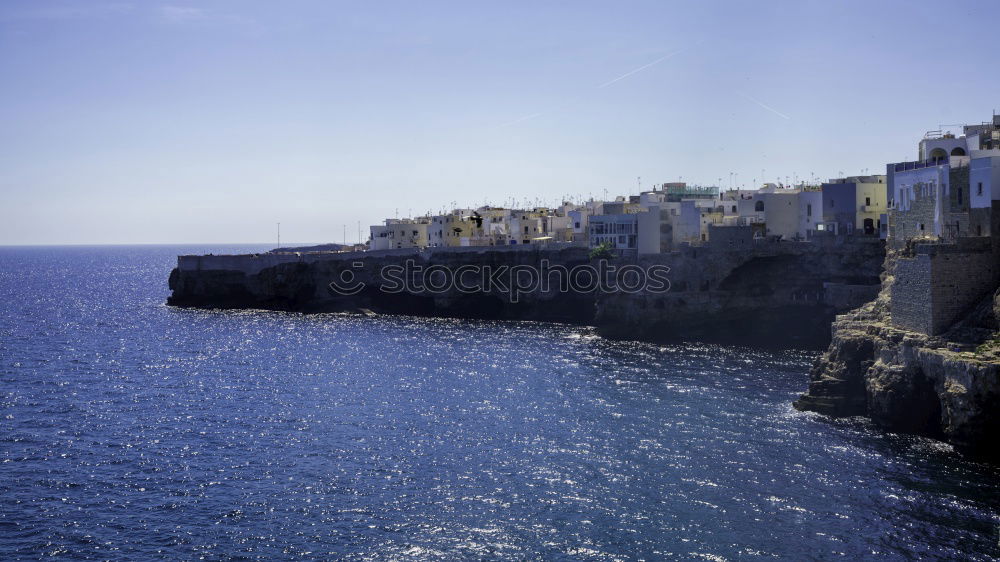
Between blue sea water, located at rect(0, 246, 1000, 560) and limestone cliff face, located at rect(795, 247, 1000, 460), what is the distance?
78.2 inches

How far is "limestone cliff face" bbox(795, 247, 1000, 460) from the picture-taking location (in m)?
49.2

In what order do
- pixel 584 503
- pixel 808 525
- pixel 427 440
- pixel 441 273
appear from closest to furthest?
pixel 808 525
pixel 584 503
pixel 427 440
pixel 441 273

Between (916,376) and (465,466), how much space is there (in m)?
28.9

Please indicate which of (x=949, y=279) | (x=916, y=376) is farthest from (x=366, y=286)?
(x=916, y=376)

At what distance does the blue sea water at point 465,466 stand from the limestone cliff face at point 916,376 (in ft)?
6.51

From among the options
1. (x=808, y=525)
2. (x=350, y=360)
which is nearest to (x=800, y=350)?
(x=350, y=360)

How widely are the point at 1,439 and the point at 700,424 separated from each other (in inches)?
1758

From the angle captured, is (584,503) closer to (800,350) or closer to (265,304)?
(800,350)

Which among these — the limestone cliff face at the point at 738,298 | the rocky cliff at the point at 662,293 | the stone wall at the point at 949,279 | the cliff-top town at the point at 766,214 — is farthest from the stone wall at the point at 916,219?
the limestone cliff face at the point at 738,298

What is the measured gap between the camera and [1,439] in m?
56.1

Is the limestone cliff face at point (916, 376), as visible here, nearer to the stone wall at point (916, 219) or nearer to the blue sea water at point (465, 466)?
the blue sea water at point (465, 466)

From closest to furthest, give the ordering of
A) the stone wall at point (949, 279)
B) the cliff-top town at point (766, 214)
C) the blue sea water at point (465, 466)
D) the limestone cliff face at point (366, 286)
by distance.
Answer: the blue sea water at point (465, 466) → the stone wall at point (949, 279) → the cliff-top town at point (766, 214) → the limestone cliff face at point (366, 286)

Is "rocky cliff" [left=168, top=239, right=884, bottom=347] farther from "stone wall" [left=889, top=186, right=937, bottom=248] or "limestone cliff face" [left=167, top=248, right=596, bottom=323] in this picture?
"stone wall" [left=889, top=186, right=937, bottom=248]

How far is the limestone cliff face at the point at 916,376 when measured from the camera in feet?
161
